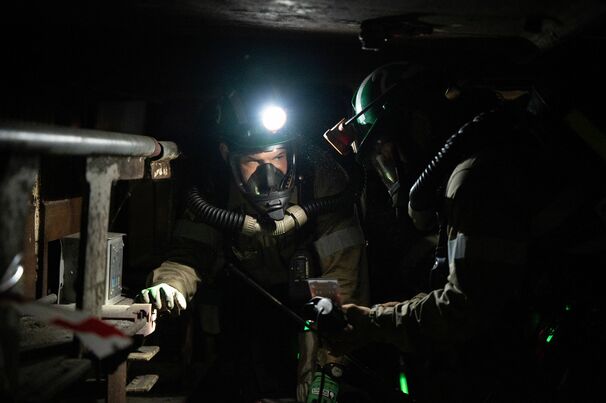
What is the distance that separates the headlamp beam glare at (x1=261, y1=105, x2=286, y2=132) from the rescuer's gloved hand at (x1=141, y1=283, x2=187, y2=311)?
1.45 metres

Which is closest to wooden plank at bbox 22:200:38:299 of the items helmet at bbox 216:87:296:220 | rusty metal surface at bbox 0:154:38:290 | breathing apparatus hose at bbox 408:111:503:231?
helmet at bbox 216:87:296:220

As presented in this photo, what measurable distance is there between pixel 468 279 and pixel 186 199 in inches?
99.8

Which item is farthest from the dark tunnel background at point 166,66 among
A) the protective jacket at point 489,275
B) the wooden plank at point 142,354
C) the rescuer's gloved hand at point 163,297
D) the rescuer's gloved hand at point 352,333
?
the rescuer's gloved hand at point 352,333

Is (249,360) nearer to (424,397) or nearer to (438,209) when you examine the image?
(424,397)

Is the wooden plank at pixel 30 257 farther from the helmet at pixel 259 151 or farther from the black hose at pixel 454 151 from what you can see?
the black hose at pixel 454 151

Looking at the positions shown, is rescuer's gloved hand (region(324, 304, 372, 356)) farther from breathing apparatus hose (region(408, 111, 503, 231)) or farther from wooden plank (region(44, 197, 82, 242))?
wooden plank (region(44, 197, 82, 242))

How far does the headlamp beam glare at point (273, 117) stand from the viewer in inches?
151

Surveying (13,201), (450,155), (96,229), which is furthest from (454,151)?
(13,201)

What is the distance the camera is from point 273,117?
3875mm

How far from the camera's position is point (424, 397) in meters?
3.02

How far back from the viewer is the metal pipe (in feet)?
4.06

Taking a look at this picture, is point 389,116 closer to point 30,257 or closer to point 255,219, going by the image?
point 255,219

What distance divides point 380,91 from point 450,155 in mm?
730

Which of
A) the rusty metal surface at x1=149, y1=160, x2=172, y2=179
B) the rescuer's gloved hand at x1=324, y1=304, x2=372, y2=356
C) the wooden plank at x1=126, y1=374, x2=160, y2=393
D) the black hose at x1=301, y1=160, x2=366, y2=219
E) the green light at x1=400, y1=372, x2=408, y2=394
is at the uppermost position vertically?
the rusty metal surface at x1=149, y1=160, x2=172, y2=179
